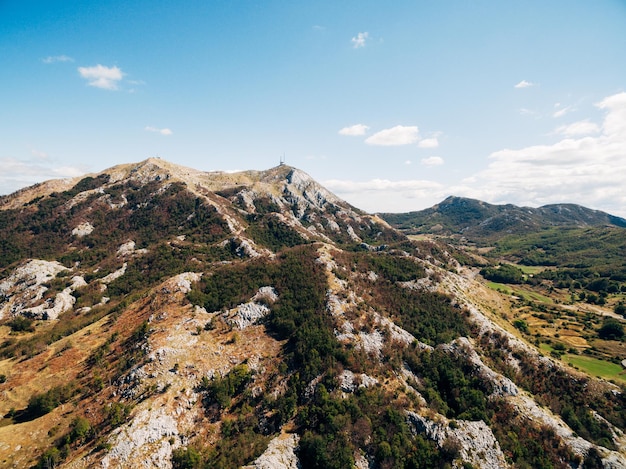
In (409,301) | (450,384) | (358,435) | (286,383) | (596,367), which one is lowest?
(358,435)

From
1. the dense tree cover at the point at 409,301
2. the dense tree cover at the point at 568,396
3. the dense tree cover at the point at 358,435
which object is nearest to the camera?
the dense tree cover at the point at 358,435

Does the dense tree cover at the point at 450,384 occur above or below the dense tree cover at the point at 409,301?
below

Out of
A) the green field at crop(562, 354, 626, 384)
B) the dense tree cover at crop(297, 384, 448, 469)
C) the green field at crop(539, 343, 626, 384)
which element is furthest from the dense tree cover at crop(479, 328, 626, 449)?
the dense tree cover at crop(297, 384, 448, 469)

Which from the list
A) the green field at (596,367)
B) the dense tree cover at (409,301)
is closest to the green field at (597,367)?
the green field at (596,367)

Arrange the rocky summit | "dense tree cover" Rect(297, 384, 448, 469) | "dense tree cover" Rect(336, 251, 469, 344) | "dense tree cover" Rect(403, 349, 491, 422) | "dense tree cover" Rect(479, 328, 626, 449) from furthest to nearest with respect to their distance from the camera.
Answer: "dense tree cover" Rect(336, 251, 469, 344), "dense tree cover" Rect(403, 349, 491, 422), "dense tree cover" Rect(479, 328, 626, 449), "dense tree cover" Rect(297, 384, 448, 469), the rocky summit

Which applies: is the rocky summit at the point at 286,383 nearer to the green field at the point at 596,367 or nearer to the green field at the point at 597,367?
the green field at the point at 596,367

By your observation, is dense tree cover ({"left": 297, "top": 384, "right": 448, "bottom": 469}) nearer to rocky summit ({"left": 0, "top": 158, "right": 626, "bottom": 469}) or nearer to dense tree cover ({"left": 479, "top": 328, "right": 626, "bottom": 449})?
rocky summit ({"left": 0, "top": 158, "right": 626, "bottom": 469})

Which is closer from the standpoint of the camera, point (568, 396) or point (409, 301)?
point (568, 396)

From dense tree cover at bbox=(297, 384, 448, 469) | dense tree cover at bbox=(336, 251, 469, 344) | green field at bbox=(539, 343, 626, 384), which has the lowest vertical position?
dense tree cover at bbox=(297, 384, 448, 469)

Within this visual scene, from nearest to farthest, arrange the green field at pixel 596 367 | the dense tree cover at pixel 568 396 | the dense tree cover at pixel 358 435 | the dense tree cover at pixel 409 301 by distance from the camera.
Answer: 1. the dense tree cover at pixel 358 435
2. the dense tree cover at pixel 568 396
3. the green field at pixel 596 367
4. the dense tree cover at pixel 409 301

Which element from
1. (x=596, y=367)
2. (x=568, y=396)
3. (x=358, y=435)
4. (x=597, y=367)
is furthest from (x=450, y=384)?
(x=597, y=367)

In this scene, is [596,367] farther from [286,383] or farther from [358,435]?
[286,383]
